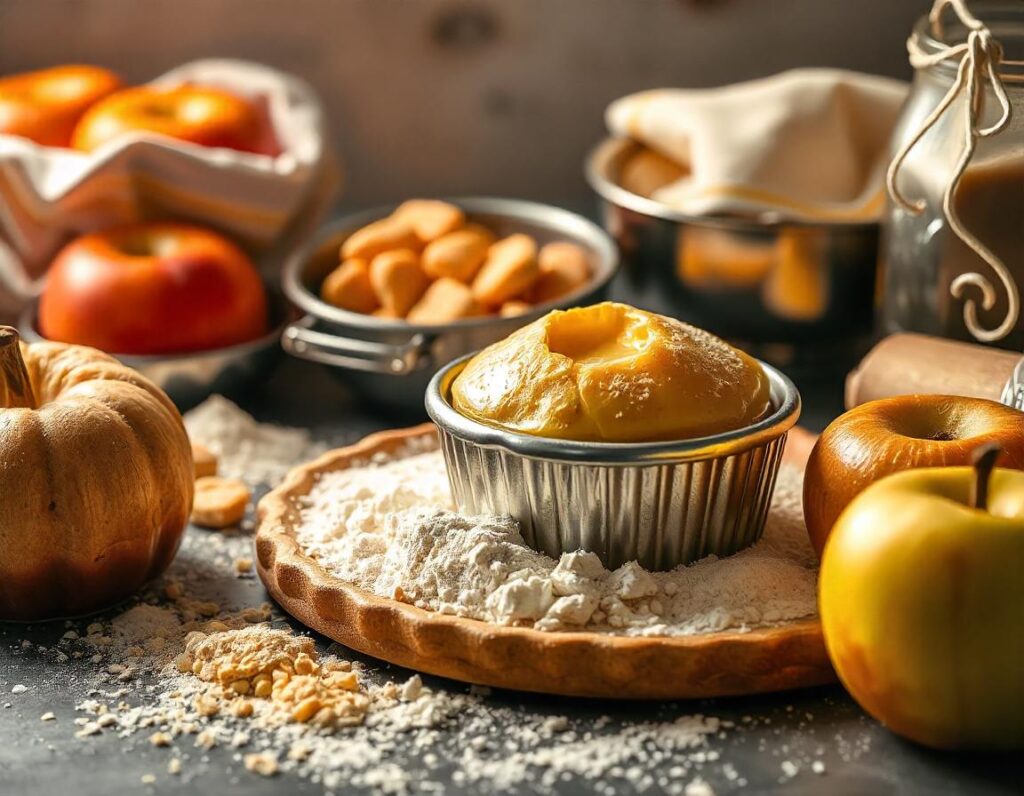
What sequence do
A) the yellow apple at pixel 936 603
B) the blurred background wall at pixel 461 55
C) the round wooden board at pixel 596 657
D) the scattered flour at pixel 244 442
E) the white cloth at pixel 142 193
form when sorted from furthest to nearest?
the blurred background wall at pixel 461 55, the white cloth at pixel 142 193, the scattered flour at pixel 244 442, the round wooden board at pixel 596 657, the yellow apple at pixel 936 603

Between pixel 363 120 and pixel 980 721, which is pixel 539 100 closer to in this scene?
pixel 363 120

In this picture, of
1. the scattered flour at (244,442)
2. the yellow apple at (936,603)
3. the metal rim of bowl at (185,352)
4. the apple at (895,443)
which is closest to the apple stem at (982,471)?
the yellow apple at (936,603)

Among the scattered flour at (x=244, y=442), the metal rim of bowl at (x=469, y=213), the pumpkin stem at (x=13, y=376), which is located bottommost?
the scattered flour at (x=244, y=442)

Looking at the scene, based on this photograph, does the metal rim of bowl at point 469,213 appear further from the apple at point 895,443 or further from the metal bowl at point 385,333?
the apple at point 895,443

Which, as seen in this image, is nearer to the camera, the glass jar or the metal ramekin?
the metal ramekin

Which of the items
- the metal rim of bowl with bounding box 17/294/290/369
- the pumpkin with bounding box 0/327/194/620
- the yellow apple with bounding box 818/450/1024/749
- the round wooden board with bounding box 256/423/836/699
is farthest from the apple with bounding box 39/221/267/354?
the yellow apple with bounding box 818/450/1024/749

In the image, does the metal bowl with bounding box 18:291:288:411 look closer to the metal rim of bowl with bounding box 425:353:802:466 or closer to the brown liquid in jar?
the metal rim of bowl with bounding box 425:353:802:466

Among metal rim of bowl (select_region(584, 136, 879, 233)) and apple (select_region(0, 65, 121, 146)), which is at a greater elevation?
apple (select_region(0, 65, 121, 146))

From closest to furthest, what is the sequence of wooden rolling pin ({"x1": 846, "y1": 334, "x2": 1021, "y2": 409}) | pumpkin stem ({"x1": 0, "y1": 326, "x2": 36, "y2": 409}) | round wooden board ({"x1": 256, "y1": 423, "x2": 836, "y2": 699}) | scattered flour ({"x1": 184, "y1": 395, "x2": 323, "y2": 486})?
1. round wooden board ({"x1": 256, "y1": 423, "x2": 836, "y2": 699})
2. pumpkin stem ({"x1": 0, "y1": 326, "x2": 36, "y2": 409})
3. wooden rolling pin ({"x1": 846, "y1": 334, "x2": 1021, "y2": 409})
4. scattered flour ({"x1": 184, "y1": 395, "x2": 323, "y2": 486})
